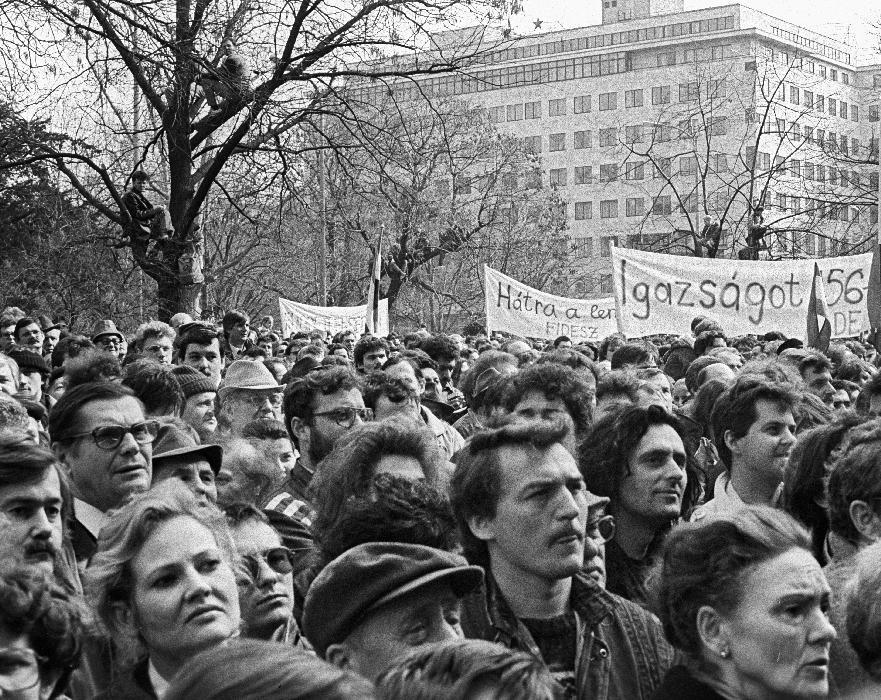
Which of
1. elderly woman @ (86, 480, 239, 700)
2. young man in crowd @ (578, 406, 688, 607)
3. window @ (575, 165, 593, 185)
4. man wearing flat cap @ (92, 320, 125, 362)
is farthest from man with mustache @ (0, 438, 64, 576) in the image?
window @ (575, 165, 593, 185)

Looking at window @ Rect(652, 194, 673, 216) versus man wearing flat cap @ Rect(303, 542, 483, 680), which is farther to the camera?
window @ Rect(652, 194, 673, 216)

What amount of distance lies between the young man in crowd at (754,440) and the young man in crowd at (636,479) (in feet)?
2.77

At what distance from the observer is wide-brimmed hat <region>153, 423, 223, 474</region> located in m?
5.41

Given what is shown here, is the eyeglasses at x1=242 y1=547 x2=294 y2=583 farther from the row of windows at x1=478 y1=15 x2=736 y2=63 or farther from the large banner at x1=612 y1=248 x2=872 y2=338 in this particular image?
the row of windows at x1=478 y1=15 x2=736 y2=63

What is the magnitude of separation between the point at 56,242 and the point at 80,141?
11.5ft

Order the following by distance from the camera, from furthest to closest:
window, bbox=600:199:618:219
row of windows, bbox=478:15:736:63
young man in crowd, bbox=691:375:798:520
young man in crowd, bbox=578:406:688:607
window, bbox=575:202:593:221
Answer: row of windows, bbox=478:15:736:63, window, bbox=575:202:593:221, window, bbox=600:199:618:219, young man in crowd, bbox=691:375:798:520, young man in crowd, bbox=578:406:688:607

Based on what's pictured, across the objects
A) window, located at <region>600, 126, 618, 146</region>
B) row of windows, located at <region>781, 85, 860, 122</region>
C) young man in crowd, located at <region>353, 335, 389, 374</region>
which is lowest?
young man in crowd, located at <region>353, 335, 389, 374</region>

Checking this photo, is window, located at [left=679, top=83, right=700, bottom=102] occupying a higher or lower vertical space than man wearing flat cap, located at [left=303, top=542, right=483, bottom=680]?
higher

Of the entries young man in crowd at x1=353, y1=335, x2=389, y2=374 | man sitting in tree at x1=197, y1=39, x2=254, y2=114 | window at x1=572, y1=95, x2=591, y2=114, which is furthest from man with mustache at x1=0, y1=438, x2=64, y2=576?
window at x1=572, y1=95, x2=591, y2=114

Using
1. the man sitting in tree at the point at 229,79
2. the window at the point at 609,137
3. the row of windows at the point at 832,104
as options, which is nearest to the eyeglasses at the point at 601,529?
the man sitting in tree at the point at 229,79

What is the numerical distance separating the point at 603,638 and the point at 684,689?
551mm

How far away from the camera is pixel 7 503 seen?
409 cm

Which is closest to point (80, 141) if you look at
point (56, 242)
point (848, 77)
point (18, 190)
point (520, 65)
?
point (18, 190)

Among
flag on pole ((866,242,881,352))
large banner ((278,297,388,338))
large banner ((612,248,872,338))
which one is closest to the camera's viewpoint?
flag on pole ((866,242,881,352))
